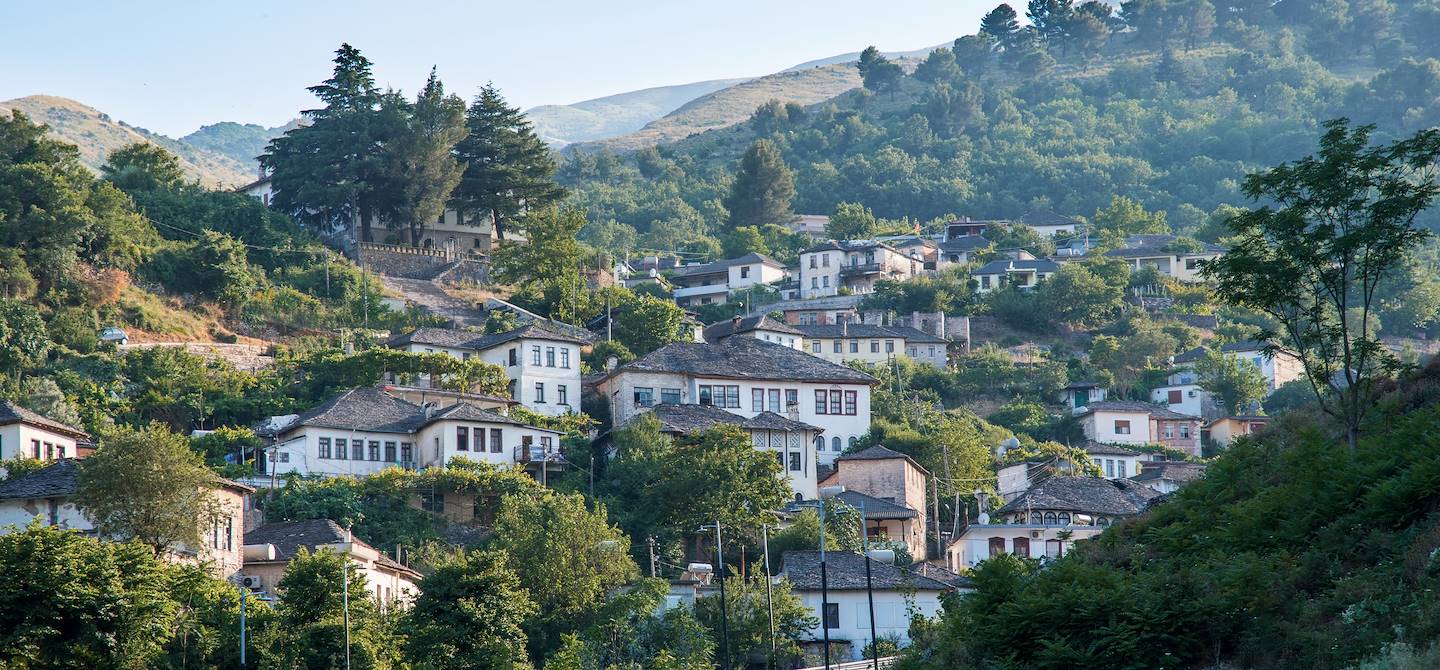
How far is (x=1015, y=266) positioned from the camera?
11069 cm

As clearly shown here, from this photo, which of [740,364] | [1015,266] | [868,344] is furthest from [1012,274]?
[740,364]

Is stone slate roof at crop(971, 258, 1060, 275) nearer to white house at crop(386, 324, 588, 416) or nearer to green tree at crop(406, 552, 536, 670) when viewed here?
white house at crop(386, 324, 588, 416)

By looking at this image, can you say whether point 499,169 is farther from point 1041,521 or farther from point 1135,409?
point 1041,521

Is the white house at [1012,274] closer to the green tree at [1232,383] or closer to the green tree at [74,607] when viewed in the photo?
the green tree at [1232,383]

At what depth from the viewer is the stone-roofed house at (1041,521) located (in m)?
63.7

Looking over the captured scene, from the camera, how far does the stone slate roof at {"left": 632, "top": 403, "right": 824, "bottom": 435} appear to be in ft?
229

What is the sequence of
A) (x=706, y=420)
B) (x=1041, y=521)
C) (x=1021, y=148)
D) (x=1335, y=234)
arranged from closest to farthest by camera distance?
1. (x=1335, y=234)
2. (x=1041, y=521)
3. (x=706, y=420)
4. (x=1021, y=148)

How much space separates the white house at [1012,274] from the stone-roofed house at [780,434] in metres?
37.7

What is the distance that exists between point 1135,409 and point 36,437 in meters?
48.8

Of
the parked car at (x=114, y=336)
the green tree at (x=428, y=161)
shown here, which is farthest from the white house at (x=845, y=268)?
the parked car at (x=114, y=336)

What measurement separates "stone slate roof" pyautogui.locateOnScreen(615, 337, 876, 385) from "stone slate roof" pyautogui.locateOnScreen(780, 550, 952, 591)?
722 inches

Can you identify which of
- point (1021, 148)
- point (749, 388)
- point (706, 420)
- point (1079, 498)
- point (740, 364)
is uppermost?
point (1021, 148)

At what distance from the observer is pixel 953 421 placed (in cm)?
8000

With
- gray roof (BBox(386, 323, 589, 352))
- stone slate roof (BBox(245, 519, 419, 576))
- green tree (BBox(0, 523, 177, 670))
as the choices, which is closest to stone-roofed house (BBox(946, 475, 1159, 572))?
gray roof (BBox(386, 323, 589, 352))
